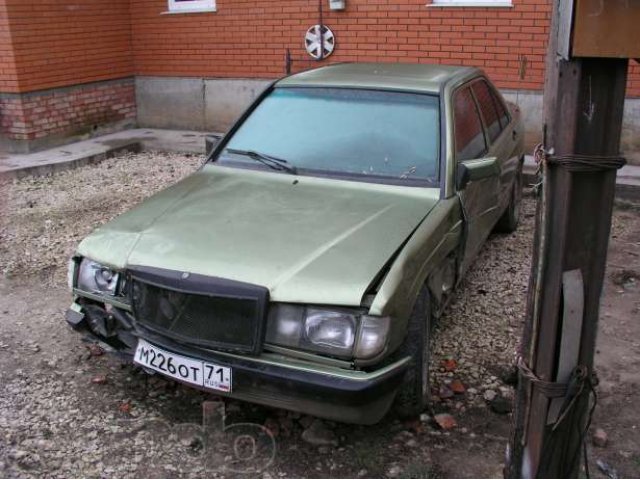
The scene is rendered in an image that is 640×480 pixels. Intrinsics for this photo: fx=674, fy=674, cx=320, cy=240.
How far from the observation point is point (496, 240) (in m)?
5.80

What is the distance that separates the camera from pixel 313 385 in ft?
9.02

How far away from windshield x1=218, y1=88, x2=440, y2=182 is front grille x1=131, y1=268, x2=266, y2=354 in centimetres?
127

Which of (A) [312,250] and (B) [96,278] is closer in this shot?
(A) [312,250]

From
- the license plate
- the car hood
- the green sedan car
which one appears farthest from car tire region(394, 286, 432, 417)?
the license plate

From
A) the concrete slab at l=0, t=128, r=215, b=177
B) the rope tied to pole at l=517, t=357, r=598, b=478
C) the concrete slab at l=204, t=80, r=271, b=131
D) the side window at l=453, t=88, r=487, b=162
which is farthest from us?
the concrete slab at l=204, t=80, r=271, b=131

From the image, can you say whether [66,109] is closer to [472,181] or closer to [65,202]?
[65,202]

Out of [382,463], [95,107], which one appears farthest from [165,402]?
[95,107]

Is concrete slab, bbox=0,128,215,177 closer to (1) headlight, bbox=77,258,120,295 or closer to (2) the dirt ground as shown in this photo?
(2) the dirt ground

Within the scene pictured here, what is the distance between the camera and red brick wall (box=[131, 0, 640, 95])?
779cm

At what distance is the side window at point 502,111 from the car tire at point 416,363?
2534 mm

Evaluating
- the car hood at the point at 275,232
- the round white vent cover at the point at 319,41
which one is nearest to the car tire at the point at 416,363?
the car hood at the point at 275,232

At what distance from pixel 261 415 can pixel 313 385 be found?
28.3 inches

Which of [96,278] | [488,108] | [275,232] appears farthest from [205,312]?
[488,108]

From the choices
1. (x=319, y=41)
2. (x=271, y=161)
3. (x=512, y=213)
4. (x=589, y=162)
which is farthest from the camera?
(x=319, y=41)
